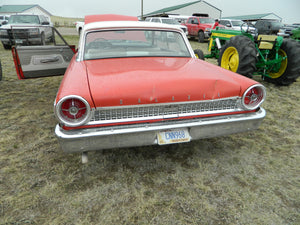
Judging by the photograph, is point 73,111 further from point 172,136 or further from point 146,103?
point 172,136

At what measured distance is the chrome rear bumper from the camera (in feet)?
6.23

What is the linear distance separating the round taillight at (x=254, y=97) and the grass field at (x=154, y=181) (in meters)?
0.74

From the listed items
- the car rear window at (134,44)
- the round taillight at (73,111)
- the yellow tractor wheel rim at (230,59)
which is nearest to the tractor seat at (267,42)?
the yellow tractor wheel rim at (230,59)

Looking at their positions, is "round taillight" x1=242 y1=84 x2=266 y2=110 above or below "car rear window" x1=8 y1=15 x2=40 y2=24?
below

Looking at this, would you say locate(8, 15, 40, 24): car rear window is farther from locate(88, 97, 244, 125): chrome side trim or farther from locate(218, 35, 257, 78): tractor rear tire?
locate(88, 97, 244, 125): chrome side trim

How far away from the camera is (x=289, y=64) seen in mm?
5098

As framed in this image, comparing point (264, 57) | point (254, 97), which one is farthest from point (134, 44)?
point (264, 57)

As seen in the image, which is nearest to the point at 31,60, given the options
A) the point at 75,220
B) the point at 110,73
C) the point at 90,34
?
the point at 90,34

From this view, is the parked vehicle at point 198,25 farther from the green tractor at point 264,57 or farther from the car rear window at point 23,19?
the car rear window at point 23,19

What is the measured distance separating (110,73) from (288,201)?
2.14 m

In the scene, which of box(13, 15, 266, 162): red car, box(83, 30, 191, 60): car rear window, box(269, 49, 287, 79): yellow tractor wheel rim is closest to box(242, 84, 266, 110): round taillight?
box(13, 15, 266, 162): red car

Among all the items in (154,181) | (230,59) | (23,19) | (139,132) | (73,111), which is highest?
(23,19)

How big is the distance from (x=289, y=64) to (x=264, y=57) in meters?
0.61

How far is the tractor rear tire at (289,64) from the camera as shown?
501cm
